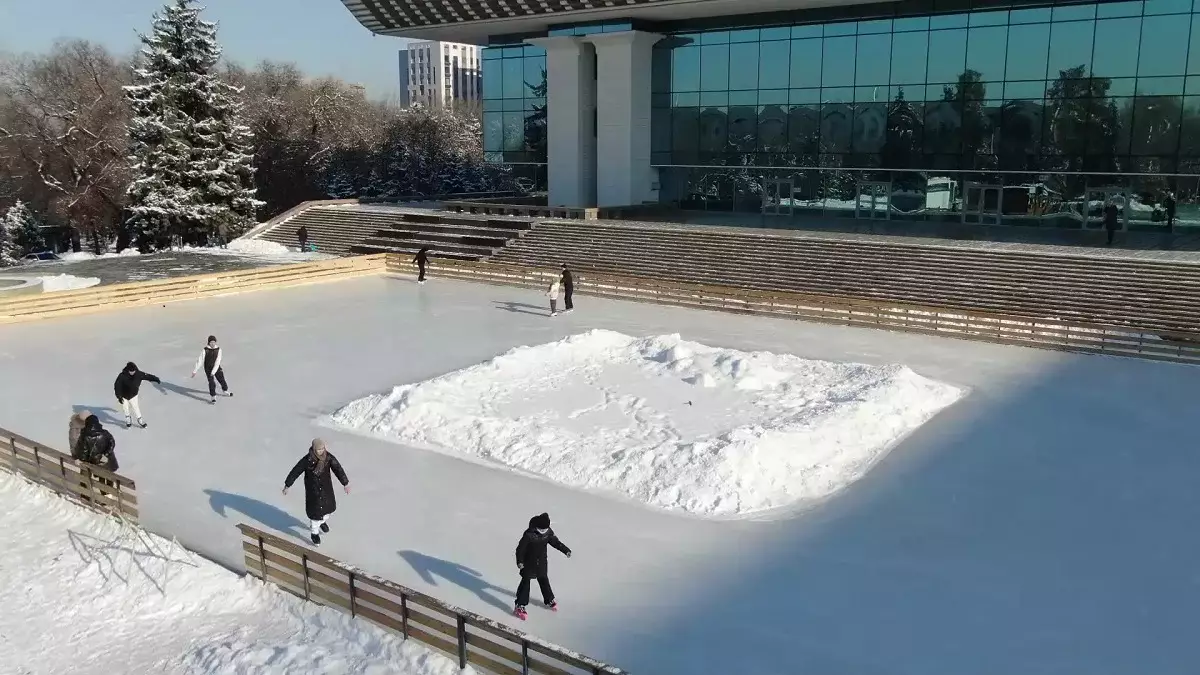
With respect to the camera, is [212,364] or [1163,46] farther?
[1163,46]

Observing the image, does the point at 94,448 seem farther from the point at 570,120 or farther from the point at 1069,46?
the point at 570,120

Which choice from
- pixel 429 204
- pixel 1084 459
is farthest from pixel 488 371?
pixel 429 204

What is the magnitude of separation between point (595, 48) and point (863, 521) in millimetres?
31547

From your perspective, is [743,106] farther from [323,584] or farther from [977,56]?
[323,584]

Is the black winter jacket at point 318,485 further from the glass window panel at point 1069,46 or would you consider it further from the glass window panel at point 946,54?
the glass window panel at point 1069,46

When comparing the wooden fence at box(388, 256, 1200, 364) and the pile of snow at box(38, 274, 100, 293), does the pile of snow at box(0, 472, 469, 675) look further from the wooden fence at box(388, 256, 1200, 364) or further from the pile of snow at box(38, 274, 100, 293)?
the pile of snow at box(38, 274, 100, 293)

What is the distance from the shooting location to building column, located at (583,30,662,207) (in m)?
36.4

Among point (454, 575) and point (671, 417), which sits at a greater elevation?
point (671, 417)

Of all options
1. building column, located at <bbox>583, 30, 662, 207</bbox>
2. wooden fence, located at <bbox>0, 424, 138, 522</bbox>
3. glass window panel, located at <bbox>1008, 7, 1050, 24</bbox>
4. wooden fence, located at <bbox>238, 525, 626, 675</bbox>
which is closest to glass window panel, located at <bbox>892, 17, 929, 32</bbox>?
glass window panel, located at <bbox>1008, 7, 1050, 24</bbox>

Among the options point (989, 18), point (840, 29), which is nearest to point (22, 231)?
point (840, 29)

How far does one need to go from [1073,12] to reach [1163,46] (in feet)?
9.48

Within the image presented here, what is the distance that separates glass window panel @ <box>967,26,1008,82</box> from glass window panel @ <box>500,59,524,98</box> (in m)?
20.1

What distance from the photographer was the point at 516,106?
41719mm

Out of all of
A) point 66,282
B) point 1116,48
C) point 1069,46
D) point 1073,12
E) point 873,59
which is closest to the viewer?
point 66,282
